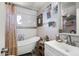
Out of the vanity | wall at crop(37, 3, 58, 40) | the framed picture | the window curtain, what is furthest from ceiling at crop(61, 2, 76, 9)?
the window curtain

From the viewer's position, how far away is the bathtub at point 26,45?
123 centimetres

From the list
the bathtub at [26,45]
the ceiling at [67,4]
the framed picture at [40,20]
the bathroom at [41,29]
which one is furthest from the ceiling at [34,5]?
the bathtub at [26,45]

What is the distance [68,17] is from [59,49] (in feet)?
1.61

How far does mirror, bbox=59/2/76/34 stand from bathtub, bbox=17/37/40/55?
0.42 meters

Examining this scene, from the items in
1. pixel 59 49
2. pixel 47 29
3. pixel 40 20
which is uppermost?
pixel 40 20

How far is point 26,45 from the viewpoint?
49.8 inches

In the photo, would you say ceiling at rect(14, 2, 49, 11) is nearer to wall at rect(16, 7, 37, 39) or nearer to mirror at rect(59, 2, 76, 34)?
wall at rect(16, 7, 37, 39)

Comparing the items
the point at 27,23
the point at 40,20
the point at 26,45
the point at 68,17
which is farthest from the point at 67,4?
the point at 26,45

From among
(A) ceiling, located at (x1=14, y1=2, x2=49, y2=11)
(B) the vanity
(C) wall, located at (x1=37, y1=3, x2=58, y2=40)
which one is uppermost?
(A) ceiling, located at (x1=14, y1=2, x2=49, y2=11)

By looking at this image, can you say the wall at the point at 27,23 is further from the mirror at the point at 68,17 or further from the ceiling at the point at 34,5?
the mirror at the point at 68,17

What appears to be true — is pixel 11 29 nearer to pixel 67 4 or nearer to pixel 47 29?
pixel 47 29

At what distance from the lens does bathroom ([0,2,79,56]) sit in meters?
1.21

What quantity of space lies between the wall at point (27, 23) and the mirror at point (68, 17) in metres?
0.41

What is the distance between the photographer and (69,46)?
1.31 meters
